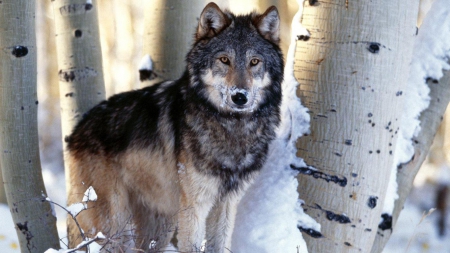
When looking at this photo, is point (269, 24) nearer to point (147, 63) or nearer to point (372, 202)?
point (372, 202)

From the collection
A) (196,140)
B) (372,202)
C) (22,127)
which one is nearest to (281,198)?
(372,202)

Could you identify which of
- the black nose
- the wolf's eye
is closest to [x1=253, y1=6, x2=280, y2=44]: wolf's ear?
the wolf's eye

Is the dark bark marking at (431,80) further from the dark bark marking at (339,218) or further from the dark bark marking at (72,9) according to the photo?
the dark bark marking at (72,9)

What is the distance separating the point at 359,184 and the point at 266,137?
2.61ft

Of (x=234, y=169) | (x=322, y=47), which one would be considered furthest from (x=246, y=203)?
(x=322, y=47)

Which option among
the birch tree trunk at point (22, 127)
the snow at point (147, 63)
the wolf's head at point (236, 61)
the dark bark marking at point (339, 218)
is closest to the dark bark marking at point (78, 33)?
the birch tree trunk at point (22, 127)

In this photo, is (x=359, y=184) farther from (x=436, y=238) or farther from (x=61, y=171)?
(x=61, y=171)

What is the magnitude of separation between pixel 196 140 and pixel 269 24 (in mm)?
1058

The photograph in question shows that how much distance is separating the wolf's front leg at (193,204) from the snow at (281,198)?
416 millimetres

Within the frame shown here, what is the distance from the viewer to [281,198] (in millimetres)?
3764

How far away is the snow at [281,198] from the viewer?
3646mm

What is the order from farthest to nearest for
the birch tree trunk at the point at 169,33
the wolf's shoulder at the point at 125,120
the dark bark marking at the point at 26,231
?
the birch tree trunk at the point at 169,33 < the dark bark marking at the point at 26,231 < the wolf's shoulder at the point at 125,120

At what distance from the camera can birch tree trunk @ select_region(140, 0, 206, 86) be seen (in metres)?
4.76

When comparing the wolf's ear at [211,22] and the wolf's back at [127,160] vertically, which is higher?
the wolf's ear at [211,22]
